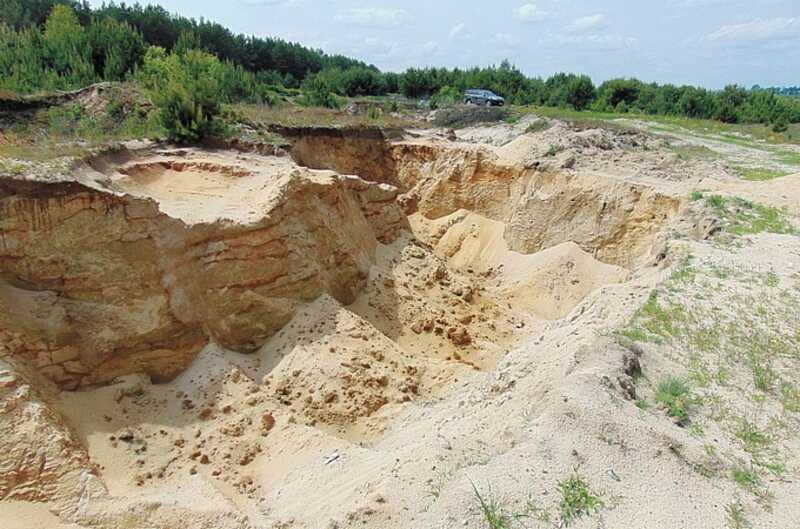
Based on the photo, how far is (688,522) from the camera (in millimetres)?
4355

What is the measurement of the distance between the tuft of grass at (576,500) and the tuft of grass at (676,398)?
1.70m

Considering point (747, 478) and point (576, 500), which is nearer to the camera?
point (576, 500)

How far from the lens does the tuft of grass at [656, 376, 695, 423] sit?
18.8ft

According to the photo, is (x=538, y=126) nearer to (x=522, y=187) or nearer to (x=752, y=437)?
(x=522, y=187)

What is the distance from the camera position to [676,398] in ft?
19.5

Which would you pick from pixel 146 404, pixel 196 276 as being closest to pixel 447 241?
pixel 196 276

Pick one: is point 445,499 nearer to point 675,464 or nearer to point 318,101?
point 675,464

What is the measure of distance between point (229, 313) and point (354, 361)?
2.43 metres

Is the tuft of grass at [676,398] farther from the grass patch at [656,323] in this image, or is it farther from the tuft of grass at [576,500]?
the tuft of grass at [576,500]

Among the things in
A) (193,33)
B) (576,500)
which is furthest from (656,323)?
(193,33)

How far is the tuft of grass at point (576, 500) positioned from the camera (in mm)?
4406

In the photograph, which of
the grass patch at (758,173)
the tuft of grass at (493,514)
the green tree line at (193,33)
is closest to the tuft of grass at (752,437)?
the tuft of grass at (493,514)

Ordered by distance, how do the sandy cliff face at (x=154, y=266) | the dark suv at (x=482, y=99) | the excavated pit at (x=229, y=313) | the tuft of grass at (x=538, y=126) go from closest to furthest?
1. the excavated pit at (x=229, y=313)
2. the sandy cliff face at (x=154, y=266)
3. the tuft of grass at (x=538, y=126)
4. the dark suv at (x=482, y=99)

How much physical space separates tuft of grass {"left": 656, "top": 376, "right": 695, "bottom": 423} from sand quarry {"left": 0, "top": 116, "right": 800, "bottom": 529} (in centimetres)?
5
